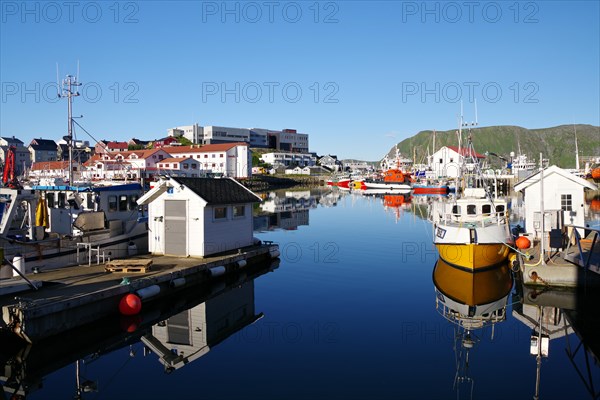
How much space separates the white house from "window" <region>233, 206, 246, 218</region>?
1526 centimetres

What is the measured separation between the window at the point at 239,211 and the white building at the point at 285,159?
137 metres

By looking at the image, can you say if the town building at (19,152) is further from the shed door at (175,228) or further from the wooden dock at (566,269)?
the wooden dock at (566,269)

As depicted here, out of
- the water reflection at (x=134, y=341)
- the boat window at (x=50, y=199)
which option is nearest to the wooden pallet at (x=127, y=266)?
the water reflection at (x=134, y=341)

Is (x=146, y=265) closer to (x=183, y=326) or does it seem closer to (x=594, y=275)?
(x=183, y=326)

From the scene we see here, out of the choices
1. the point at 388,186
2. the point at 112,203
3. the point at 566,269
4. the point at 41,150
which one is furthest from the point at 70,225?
the point at 41,150

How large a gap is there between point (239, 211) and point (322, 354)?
1218 centimetres

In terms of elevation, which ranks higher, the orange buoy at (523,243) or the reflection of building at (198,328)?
the orange buoy at (523,243)

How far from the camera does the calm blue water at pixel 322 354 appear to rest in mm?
12406

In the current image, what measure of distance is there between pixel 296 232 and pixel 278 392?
104ft

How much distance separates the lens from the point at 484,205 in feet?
86.1

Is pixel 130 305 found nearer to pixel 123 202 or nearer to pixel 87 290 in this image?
pixel 87 290

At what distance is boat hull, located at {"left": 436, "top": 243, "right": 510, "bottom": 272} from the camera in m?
22.9

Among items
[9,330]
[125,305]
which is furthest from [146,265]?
[9,330]

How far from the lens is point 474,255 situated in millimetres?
22812
